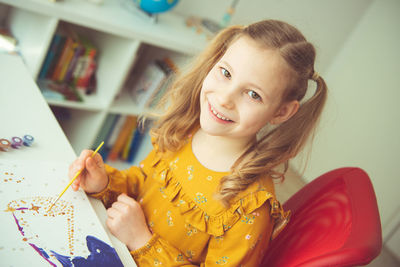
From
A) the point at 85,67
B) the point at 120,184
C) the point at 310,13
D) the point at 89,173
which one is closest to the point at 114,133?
the point at 85,67

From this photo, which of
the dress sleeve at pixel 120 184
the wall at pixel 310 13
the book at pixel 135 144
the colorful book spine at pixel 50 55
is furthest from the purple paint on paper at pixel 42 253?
the wall at pixel 310 13

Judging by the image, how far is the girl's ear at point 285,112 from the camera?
2.72ft

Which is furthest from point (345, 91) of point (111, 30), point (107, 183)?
point (107, 183)

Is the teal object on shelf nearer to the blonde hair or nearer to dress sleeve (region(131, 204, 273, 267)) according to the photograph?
the blonde hair

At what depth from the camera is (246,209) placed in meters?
0.79

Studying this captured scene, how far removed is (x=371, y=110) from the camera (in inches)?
96.7

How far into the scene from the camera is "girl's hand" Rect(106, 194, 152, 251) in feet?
2.39

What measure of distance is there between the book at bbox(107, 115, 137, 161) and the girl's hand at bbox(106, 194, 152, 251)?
116 cm

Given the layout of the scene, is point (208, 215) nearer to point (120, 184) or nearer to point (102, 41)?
point (120, 184)

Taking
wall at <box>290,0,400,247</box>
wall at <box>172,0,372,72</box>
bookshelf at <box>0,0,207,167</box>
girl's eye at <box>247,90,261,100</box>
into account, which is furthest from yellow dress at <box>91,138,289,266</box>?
wall at <box>290,0,400,247</box>

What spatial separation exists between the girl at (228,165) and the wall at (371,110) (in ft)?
5.28

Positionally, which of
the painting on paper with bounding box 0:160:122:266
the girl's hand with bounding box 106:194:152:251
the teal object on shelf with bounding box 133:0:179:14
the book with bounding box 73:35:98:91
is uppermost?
the teal object on shelf with bounding box 133:0:179:14

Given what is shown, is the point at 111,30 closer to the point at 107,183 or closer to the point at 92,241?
the point at 107,183

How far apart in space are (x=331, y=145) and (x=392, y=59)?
0.74m
